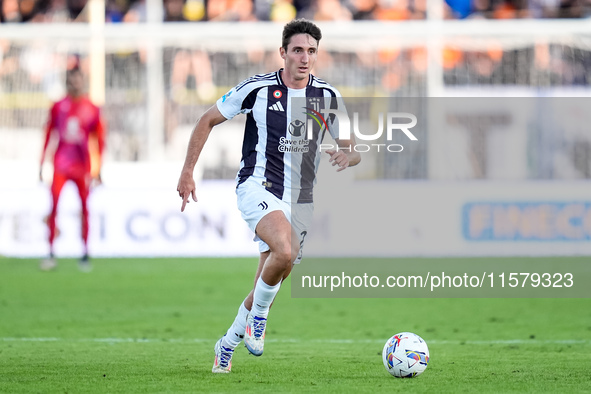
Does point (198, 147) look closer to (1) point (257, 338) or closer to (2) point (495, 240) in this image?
(1) point (257, 338)

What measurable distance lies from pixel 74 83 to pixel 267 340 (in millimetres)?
6330

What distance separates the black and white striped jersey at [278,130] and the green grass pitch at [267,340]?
44.8 inches

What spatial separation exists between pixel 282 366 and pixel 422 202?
936cm

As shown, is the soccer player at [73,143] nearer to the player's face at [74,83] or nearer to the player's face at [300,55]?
the player's face at [74,83]

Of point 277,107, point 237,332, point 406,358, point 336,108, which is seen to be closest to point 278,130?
point 277,107

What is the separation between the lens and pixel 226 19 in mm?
19266

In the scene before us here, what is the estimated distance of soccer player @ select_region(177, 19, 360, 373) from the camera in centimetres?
595

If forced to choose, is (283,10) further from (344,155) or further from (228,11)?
(344,155)

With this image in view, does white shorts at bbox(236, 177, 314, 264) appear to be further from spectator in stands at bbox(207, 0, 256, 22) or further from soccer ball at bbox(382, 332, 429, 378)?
spectator in stands at bbox(207, 0, 256, 22)

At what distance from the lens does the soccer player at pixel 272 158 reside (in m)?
5.95

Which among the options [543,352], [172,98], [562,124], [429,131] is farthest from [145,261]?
[543,352]

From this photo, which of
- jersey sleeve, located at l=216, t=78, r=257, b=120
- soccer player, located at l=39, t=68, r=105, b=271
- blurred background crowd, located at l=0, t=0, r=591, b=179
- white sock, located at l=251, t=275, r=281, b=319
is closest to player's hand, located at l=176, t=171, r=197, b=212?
jersey sleeve, located at l=216, t=78, r=257, b=120

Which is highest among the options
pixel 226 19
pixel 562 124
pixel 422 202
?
pixel 226 19

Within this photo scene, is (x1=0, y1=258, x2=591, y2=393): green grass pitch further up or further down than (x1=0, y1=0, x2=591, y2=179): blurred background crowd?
further down
